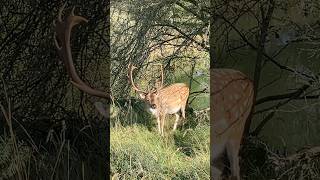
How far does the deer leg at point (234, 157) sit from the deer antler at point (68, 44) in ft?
3.01

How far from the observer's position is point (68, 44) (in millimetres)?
3385

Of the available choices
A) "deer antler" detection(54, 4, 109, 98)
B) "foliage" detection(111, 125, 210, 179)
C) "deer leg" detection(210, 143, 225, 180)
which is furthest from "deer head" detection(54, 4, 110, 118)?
"deer leg" detection(210, 143, 225, 180)

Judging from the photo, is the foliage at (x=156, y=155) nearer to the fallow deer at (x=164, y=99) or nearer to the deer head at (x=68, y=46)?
the fallow deer at (x=164, y=99)

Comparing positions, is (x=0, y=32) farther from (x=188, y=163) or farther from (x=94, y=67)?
(x=188, y=163)

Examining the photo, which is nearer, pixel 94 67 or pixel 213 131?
pixel 213 131

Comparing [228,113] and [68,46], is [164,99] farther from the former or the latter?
[68,46]

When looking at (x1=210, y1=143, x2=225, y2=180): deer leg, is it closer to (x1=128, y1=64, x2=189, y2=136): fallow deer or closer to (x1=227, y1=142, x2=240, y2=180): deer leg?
(x1=227, y1=142, x2=240, y2=180): deer leg

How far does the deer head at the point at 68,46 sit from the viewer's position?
336cm

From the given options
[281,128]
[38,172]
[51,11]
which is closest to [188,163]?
[281,128]

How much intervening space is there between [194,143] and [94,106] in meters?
0.71

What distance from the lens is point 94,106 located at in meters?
3.37

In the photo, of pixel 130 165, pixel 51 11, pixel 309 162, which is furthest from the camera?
pixel 51 11

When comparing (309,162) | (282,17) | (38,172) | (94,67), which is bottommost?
(38,172)

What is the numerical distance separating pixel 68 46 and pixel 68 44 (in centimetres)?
1
